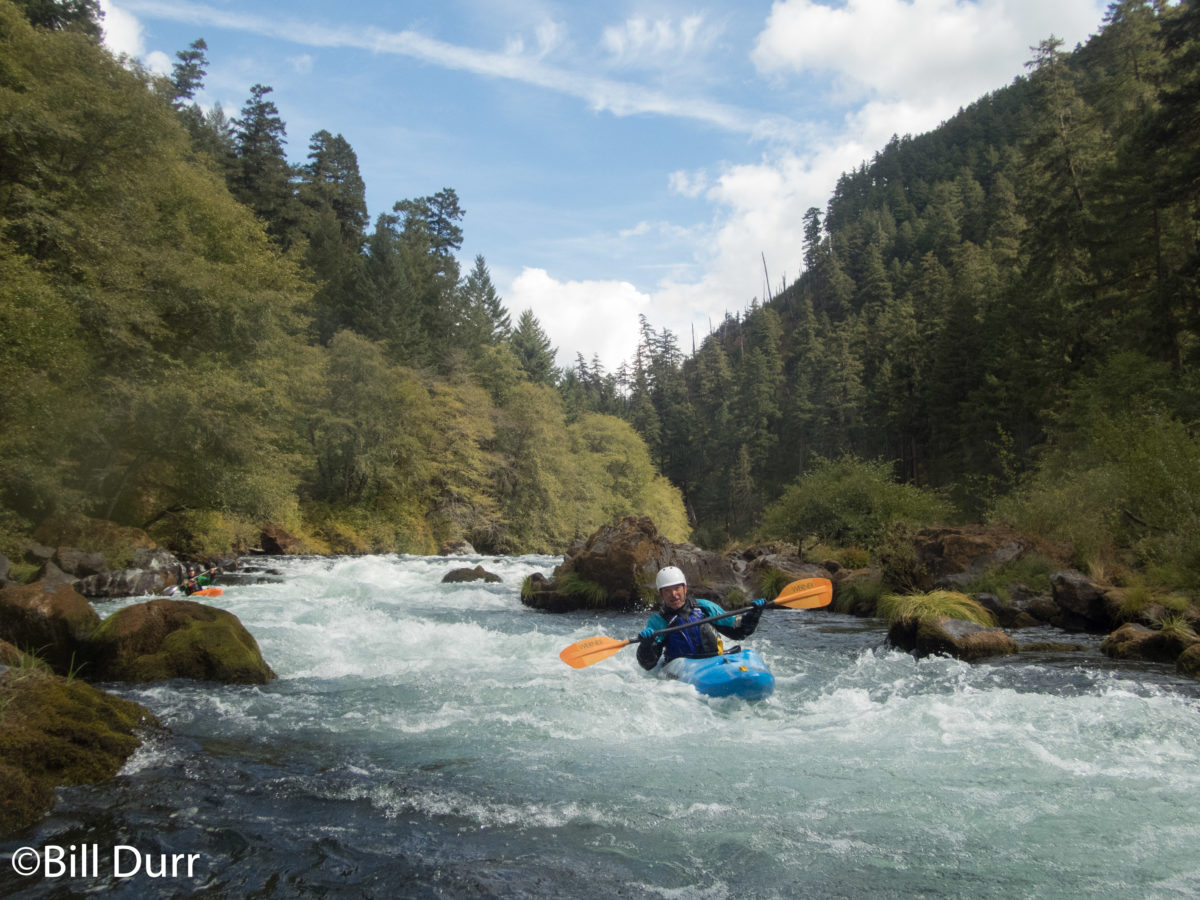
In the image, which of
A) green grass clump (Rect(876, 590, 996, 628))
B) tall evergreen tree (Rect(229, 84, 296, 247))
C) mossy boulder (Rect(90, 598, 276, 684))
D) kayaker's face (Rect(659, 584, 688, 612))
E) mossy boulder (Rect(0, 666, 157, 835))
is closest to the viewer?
mossy boulder (Rect(0, 666, 157, 835))

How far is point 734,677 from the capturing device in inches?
266

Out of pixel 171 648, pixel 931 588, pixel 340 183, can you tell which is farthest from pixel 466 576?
pixel 340 183

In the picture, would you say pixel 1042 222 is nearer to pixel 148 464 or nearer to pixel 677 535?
pixel 677 535

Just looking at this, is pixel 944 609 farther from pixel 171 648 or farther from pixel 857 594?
pixel 171 648

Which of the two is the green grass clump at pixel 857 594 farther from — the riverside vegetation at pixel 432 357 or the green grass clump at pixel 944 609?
the green grass clump at pixel 944 609

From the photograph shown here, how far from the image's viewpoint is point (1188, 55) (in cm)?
1551

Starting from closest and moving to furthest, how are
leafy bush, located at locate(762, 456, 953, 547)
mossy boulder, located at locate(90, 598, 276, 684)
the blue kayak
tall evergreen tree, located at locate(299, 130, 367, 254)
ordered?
the blue kayak
mossy boulder, located at locate(90, 598, 276, 684)
leafy bush, located at locate(762, 456, 953, 547)
tall evergreen tree, located at locate(299, 130, 367, 254)

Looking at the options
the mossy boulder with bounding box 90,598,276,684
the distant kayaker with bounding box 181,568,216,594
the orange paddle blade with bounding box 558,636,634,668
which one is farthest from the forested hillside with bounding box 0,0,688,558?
the orange paddle blade with bounding box 558,636,634,668

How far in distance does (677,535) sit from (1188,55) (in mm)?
33122

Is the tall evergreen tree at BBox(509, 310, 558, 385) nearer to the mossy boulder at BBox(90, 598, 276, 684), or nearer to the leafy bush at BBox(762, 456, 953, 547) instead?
the leafy bush at BBox(762, 456, 953, 547)

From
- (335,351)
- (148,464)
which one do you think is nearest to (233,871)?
(148,464)

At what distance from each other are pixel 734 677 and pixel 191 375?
48.1ft

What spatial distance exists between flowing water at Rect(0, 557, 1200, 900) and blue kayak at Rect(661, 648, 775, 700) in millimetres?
163

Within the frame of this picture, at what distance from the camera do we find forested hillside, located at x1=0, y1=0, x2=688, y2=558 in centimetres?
1361
